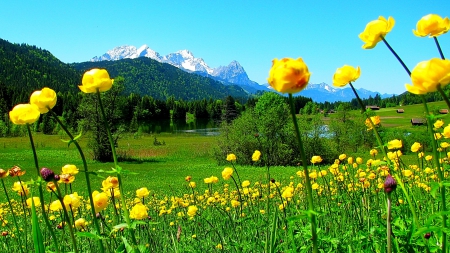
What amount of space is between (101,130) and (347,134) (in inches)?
783

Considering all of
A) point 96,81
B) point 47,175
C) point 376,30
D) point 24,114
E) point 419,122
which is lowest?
point 419,122

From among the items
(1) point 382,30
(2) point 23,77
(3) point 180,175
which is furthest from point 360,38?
(2) point 23,77

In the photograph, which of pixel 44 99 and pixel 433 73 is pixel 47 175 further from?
pixel 433 73

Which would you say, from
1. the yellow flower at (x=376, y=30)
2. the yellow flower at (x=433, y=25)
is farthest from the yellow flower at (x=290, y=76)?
the yellow flower at (x=433, y=25)

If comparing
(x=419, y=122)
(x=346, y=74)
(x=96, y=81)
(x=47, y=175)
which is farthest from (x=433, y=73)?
(x=419, y=122)

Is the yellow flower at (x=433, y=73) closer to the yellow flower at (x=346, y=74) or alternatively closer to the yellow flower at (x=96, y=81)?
the yellow flower at (x=346, y=74)

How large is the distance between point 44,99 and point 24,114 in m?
0.10

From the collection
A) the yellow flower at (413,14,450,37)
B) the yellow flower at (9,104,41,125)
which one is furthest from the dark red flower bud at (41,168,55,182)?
the yellow flower at (413,14,450,37)

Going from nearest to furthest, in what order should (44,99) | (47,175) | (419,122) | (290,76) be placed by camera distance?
(290,76), (47,175), (44,99), (419,122)

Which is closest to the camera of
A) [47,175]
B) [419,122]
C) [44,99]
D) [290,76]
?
[290,76]

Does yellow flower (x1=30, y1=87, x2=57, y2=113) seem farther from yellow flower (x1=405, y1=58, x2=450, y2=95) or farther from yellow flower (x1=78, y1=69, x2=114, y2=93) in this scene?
yellow flower (x1=405, y1=58, x2=450, y2=95)

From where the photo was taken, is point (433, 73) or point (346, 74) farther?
point (346, 74)

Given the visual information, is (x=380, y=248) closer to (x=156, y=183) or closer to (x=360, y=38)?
(x=360, y=38)

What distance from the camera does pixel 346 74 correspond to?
60.5 inches
